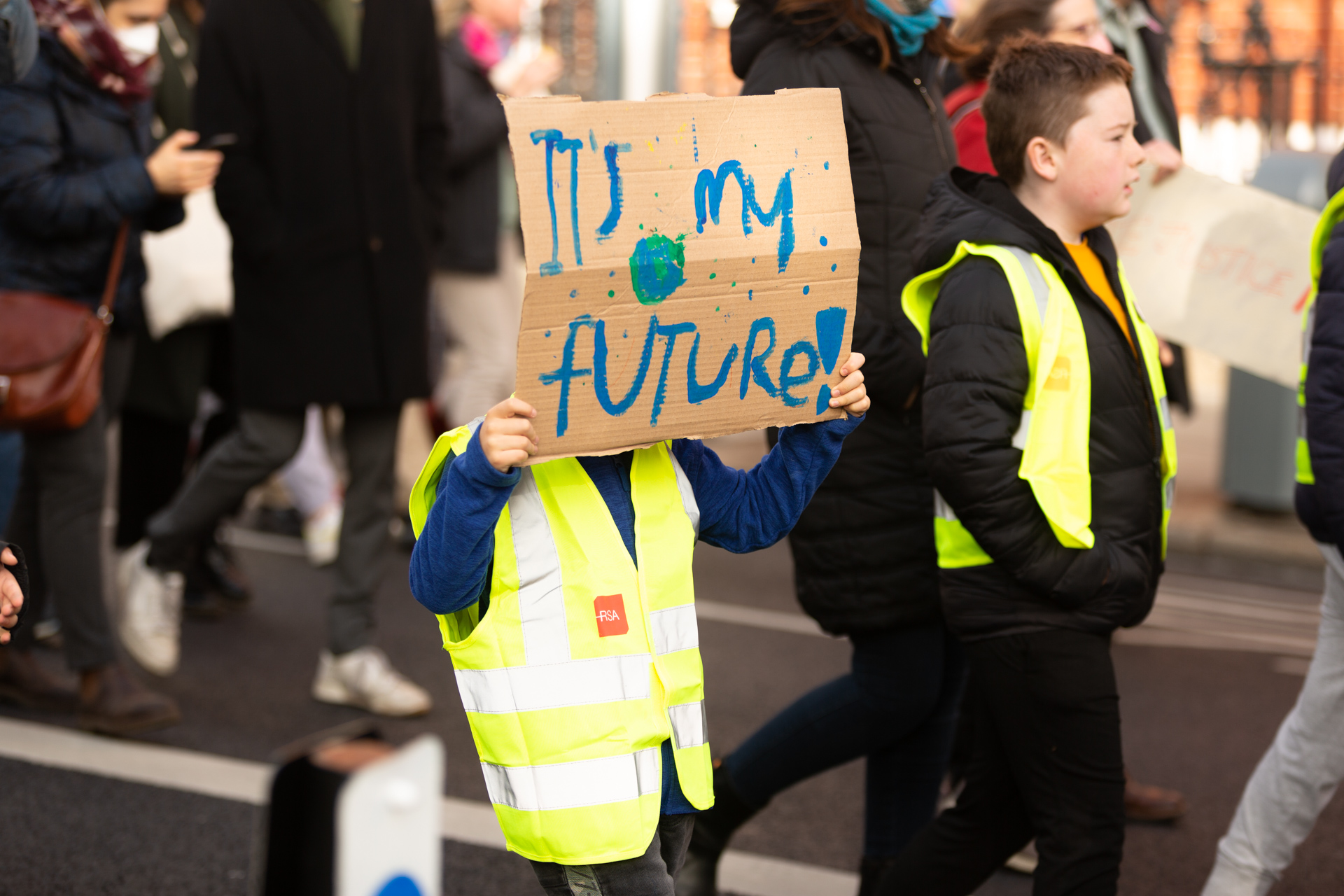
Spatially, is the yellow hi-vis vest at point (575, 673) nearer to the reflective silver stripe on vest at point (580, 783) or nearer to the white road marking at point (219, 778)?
the reflective silver stripe on vest at point (580, 783)

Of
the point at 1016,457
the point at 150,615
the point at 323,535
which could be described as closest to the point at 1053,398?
the point at 1016,457

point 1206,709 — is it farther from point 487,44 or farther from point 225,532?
point 487,44

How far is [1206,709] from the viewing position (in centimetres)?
491

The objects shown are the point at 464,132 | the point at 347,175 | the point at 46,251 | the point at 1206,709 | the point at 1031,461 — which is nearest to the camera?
the point at 1031,461

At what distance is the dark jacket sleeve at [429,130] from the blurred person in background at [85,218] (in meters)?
0.80

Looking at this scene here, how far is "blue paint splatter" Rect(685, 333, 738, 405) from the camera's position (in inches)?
81.8

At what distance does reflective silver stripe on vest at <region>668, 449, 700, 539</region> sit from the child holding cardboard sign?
0.04 m

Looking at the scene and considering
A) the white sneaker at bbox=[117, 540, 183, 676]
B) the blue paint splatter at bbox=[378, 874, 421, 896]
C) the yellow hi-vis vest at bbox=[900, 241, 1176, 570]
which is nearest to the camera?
the blue paint splatter at bbox=[378, 874, 421, 896]

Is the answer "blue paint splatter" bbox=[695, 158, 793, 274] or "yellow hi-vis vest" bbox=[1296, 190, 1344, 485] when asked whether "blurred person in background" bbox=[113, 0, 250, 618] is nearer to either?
"blue paint splatter" bbox=[695, 158, 793, 274]

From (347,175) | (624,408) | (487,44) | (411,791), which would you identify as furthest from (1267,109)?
(411,791)

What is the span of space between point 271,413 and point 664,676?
2.77 meters

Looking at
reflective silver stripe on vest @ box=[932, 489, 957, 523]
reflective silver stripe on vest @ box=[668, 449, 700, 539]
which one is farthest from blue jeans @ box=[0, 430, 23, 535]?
reflective silver stripe on vest @ box=[932, 489, 957, 523]

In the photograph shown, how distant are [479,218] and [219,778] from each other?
352 cm

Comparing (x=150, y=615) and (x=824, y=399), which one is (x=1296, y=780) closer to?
(x=824, y=399)
